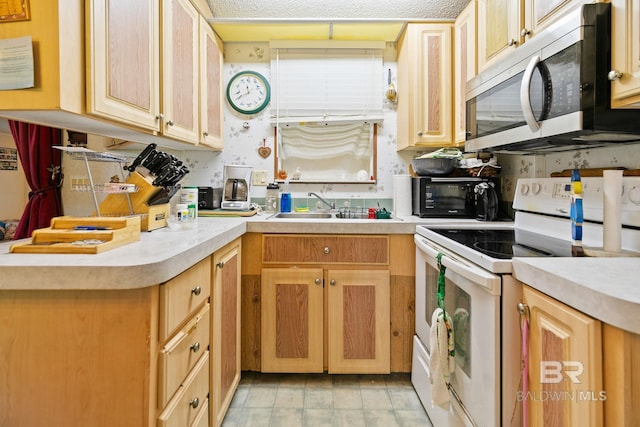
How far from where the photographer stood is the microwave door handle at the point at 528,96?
1.27m

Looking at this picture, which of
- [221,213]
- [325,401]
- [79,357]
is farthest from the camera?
[221,213]

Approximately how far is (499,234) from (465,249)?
439 mm

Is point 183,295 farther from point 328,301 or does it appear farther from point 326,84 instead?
point 326,84

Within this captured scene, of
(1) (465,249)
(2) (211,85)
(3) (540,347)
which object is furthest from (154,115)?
(3) (540,347)

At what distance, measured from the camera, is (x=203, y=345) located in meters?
1.34

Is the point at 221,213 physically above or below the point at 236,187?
below

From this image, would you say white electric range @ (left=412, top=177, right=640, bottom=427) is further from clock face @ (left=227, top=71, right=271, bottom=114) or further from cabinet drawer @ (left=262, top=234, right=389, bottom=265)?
clock face @ (left=227, top=71, right=271, bottom=114)

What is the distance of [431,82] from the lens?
7.36ft

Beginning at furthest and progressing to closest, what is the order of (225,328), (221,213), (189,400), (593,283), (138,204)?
(221,213) → (225,328) → (138,204) → (189,400) → (593,283)

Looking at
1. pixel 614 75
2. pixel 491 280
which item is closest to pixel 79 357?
pixel 491 280

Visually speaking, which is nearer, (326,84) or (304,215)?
(304,215)

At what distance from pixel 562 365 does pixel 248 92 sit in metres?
2.44

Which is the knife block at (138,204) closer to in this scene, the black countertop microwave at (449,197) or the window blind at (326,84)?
the window blind at (326,84)

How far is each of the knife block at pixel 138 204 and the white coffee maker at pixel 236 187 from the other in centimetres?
83
